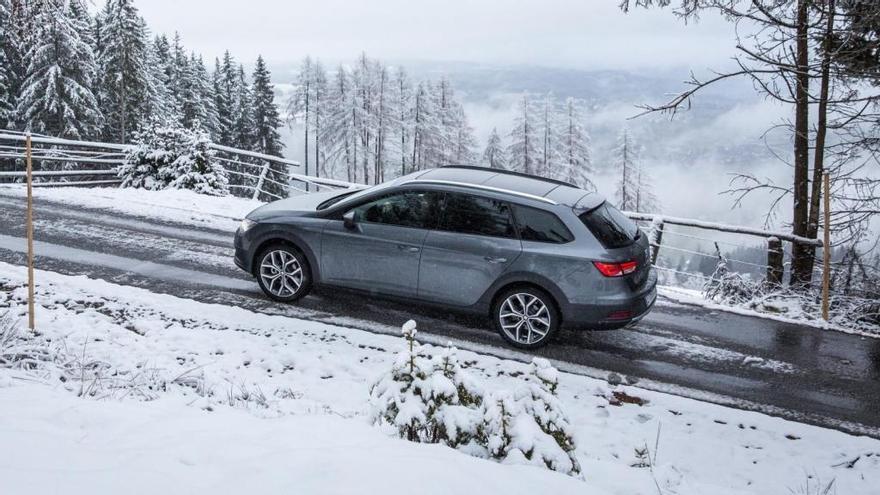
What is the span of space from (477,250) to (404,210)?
40.1 inches

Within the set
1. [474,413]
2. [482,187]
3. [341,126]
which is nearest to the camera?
[474,413]

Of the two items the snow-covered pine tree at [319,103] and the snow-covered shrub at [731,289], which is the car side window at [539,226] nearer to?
the snow-covered shrub at [731,289]

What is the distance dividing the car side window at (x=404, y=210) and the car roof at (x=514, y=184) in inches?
9.3

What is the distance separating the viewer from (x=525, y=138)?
52.6m

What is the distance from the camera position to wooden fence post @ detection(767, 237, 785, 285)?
A: 10.5 metres

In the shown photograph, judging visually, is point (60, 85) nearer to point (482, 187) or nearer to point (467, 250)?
point (482, 187)

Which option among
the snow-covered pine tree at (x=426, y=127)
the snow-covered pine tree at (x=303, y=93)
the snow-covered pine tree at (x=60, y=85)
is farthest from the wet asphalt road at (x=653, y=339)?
the snow-covered pine tree at (x=303, y=93)

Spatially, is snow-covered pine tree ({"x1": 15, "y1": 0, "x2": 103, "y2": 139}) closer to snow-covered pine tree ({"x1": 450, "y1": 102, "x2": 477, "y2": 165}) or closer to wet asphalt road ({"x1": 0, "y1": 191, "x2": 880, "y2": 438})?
wet asphalt road ({"x1": 0, "y1": 191, "x2": 880, "y2": 438})

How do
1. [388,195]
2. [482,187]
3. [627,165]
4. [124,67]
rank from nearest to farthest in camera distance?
[482,187] < [388,195] < [124,67] < [627,165]

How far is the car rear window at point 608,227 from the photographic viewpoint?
6754 millimetres

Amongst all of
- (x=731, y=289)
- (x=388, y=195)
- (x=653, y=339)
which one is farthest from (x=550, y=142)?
(x=388, y=195)

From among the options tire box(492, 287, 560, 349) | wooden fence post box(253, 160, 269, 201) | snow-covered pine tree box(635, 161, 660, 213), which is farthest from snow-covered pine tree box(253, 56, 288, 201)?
tire box(492, 287, 560, 349)

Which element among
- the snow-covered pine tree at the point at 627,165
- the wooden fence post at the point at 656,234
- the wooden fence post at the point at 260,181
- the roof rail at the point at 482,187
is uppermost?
the snow-covered pine tree at the point at 627,165

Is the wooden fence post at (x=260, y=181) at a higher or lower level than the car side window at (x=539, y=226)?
higher
